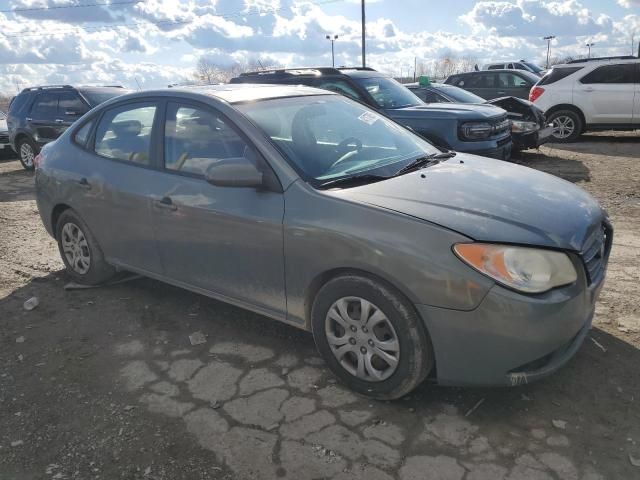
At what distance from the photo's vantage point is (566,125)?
1221 centimetres

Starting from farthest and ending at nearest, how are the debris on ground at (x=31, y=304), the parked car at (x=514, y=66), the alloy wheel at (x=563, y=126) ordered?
the parked car at (x=514, y=66) < the alloy wheel at (x=563, y=126) < the debris on ground at (x=31, y=304)

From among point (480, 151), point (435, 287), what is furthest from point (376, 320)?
point (480, 151)

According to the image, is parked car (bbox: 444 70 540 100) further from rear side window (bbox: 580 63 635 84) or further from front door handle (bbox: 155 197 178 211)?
front door handle (bbox: 155 197 178 211)

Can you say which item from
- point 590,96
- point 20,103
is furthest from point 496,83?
point 20,103

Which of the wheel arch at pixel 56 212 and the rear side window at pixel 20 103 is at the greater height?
the rear side window at pixel 20 103

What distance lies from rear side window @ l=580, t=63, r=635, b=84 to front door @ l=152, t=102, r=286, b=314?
35.7ft

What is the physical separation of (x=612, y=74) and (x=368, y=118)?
33.0 feet

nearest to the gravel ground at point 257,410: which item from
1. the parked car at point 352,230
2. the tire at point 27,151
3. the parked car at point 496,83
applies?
the parked car at point 352,230

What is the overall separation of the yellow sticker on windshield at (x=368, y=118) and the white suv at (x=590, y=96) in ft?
30.7

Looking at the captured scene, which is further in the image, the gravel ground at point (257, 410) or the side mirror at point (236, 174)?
the side mirror at point (236, 174)

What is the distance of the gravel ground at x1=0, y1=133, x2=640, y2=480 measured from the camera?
2.50 m

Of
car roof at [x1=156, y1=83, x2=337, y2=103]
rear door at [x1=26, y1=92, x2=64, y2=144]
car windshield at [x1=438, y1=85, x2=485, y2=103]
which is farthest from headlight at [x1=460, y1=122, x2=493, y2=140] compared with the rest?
rear door at [x1=26, y1=92, x2=64, y2=144]

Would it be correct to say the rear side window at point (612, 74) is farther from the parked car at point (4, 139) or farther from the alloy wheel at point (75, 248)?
the parked car at point (4, 139)

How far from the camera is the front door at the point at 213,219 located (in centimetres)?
315
